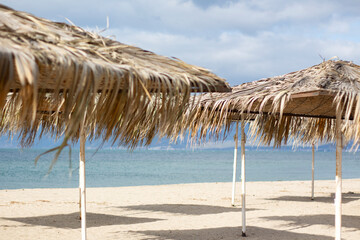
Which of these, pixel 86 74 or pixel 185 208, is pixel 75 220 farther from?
pixel 86 74

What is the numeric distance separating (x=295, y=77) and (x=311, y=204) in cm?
489

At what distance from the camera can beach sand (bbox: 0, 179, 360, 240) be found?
569 cm

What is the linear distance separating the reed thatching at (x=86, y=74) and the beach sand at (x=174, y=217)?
Answer: 2829 millimetres

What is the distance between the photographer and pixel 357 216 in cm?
715

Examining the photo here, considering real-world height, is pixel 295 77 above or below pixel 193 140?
above

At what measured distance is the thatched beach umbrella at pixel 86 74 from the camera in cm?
218

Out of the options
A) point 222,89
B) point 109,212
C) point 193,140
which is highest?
point 222,89

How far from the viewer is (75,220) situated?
6727 mm

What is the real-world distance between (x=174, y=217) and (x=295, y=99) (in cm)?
339

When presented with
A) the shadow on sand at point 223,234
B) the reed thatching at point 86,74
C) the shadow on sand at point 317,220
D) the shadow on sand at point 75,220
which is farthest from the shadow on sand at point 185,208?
the reed thatching at point 86,74

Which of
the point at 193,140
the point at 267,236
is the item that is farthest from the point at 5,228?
the point at 267,236

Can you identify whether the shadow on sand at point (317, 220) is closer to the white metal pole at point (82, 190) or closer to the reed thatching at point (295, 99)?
the reed thatching at point (295, 99)

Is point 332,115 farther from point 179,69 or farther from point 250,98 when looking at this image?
point 179,69

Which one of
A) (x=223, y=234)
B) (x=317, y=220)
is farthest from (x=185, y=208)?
(x=223, y=234)
